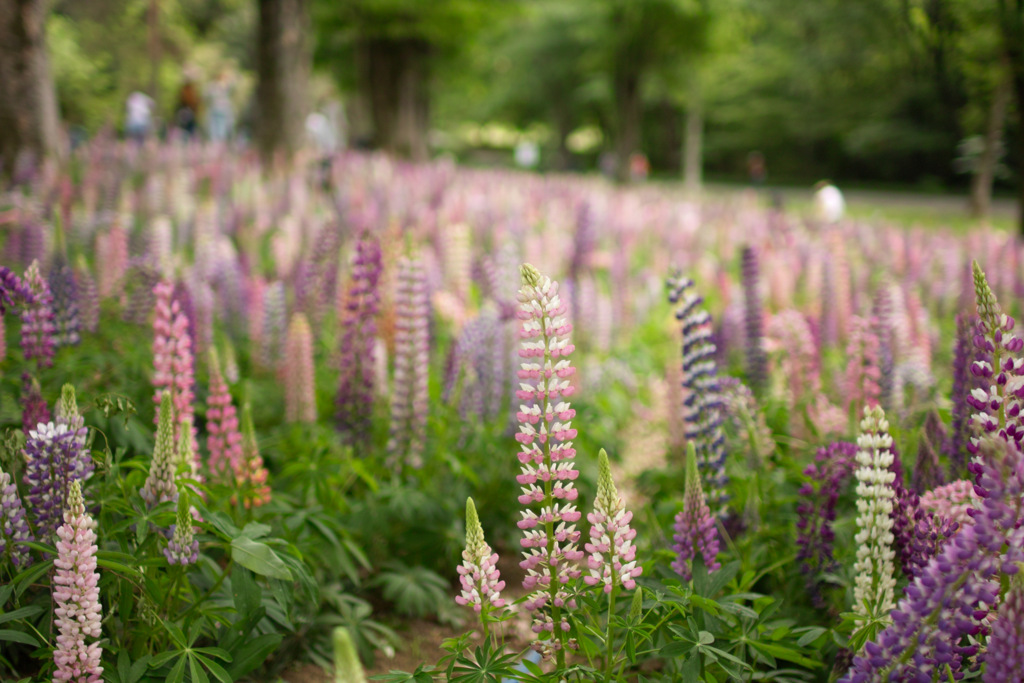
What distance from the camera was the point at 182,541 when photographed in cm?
202

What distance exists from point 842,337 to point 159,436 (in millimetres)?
4934

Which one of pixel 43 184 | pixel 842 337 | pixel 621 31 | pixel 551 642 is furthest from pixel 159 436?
pixel 621 31

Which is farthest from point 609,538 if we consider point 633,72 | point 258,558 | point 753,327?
point 633,72

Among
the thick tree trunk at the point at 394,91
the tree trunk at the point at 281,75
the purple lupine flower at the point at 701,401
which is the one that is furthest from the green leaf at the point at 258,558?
the thick tree trunk at the point at 394,91

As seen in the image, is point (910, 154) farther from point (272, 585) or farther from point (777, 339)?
point (272, 585)

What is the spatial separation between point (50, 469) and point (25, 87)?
7451mm

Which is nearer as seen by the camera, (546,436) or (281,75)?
(546,436)

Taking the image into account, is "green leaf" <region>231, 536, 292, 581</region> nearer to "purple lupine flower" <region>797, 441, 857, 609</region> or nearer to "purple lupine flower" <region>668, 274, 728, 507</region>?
"purple lupine flower" <region>668, 274, 728, 507</region>

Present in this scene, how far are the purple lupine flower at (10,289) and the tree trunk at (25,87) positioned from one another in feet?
21.0

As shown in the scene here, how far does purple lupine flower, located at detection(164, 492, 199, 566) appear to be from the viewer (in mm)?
2004

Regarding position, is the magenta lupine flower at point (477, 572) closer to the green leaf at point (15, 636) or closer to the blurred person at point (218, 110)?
the green leaf at point (15, 636)

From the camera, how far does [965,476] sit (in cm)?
265

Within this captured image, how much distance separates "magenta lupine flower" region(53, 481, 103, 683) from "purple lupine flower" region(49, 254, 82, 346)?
5.47 feet

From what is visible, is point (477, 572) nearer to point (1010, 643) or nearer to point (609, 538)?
point (609, 538)
